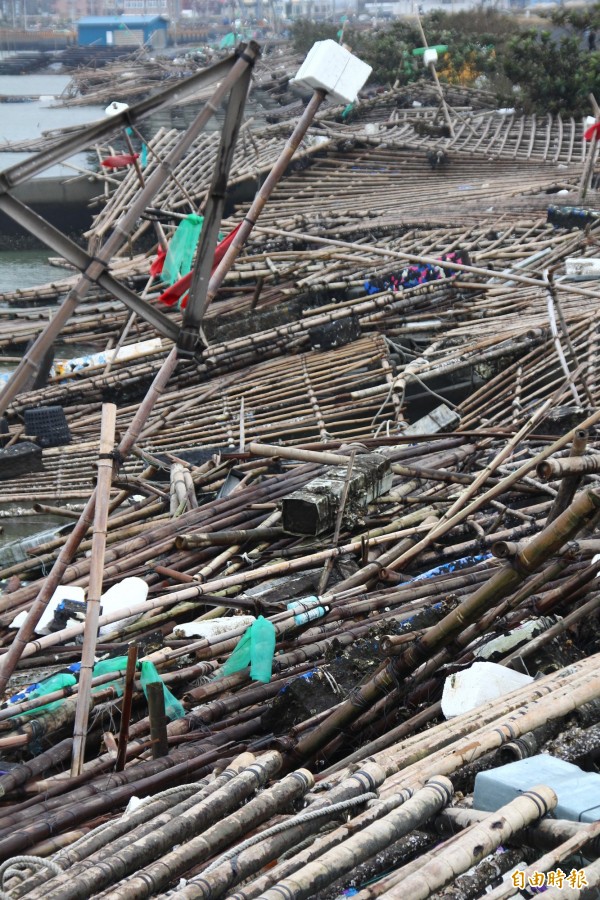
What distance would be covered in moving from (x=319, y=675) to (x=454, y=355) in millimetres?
6306

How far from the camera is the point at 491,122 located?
22859 millimetres

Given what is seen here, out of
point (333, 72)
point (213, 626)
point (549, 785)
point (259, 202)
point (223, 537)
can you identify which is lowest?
point (213, 626)

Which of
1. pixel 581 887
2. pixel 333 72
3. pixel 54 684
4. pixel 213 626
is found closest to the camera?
pixel 581 887

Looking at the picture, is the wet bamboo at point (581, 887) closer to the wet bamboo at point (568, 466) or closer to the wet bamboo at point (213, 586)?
the wet bamboo at point (568, 466)

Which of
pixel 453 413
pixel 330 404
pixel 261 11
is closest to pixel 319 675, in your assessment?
pixel 453 413

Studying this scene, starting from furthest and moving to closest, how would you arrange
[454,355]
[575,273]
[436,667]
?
[575,273] < [454,355] < [436,667]

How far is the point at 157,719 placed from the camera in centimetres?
391

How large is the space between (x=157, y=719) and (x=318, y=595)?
71.2 inches

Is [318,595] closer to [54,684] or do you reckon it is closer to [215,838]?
[54,684]

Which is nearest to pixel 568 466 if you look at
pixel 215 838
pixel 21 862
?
pixel 215 838

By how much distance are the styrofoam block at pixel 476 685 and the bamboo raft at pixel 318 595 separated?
0.33 ft

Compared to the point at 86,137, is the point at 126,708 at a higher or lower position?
lower

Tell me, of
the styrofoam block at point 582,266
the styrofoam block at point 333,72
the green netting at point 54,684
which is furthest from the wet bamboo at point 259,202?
the styrofoam block at point 582,266

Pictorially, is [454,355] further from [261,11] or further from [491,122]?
[261,11]
